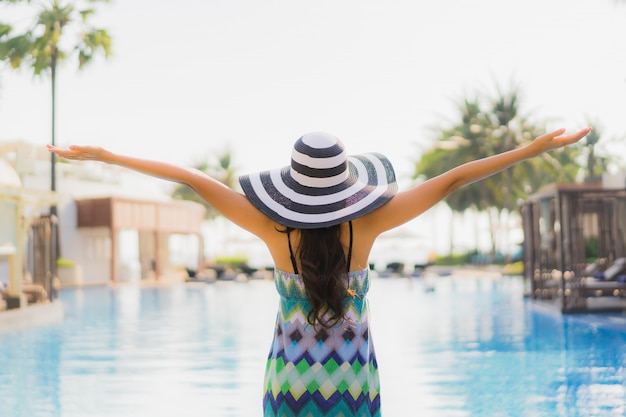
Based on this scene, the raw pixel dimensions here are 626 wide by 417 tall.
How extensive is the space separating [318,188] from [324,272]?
24cm

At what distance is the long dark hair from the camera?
2.04 m

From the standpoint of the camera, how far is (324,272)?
80.4 inches

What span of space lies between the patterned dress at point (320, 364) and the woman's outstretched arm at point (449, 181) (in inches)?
7.9

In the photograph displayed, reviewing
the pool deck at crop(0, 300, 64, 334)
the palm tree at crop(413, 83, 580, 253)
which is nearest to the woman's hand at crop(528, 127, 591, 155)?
the pool deck at crop(0, 300, 64, 334)

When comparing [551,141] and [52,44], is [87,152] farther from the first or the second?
[52,44]

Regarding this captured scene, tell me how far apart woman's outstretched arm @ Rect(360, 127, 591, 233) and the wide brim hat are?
47 millimetres

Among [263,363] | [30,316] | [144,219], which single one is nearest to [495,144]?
[144,219]

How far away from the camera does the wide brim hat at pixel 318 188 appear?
2031 mm

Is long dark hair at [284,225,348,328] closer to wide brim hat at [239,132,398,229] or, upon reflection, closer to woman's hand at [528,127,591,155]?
wide brim hat at [239,132,398,229]

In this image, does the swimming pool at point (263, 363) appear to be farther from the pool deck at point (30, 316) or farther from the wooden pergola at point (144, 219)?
the wooden pergola at point (144, 219)

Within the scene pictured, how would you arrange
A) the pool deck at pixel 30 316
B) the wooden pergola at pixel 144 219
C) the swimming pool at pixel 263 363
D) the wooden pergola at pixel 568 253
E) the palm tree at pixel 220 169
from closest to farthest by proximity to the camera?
the swimming pool at pixel 263 363 < the pool deck at pixel 30 316 < the wooden pergola at pixel 568 253 < the wooden pergola at pixel 144 219 < the palm tree at pixel 220 169

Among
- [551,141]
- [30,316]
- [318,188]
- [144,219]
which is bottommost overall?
[30,316]

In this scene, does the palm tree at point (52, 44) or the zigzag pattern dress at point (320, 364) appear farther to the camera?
the palm tree at point (52, 44)

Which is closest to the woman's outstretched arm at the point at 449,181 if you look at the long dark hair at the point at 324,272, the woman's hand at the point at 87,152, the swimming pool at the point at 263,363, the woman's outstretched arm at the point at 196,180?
the long dark hair at the point at 324,272
